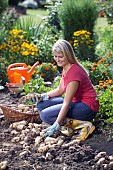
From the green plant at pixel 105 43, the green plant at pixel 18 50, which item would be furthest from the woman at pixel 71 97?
the green plant at pixel 105 43

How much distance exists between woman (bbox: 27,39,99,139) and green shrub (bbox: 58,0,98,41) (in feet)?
12.7

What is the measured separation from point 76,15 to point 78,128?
420 cm

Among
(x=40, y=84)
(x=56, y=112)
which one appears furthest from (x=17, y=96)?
(x=56, y=112)

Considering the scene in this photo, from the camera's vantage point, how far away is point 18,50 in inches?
308

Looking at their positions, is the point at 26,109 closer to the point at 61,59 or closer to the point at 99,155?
the point at 61,59

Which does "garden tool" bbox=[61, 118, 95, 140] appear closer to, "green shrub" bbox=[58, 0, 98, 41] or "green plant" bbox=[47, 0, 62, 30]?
"green shrub" bbox=[58, 0, 98, 41]

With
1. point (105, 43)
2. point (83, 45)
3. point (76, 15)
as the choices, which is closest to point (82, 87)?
point (83, 45)

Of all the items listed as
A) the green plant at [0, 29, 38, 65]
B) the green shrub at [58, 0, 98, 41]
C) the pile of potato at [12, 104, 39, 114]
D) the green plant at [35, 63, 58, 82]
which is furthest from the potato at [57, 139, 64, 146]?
the green shrub at [58, 0, 98, 41]

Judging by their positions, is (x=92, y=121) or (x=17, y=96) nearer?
(x=92, y=121)

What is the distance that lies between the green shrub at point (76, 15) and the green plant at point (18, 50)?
1012 mm

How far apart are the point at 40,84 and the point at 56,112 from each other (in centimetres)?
118

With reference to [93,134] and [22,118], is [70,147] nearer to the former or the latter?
[93,134]

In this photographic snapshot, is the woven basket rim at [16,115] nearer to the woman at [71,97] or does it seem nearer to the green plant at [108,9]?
the woman at [71,97]

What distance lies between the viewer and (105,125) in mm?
4984
